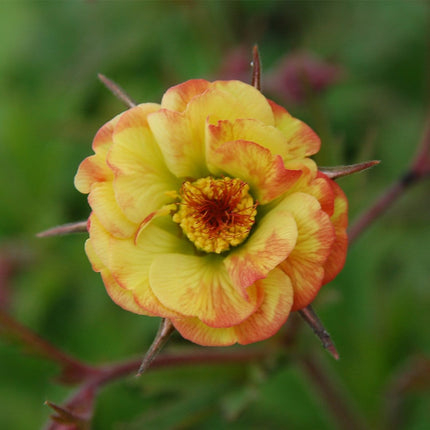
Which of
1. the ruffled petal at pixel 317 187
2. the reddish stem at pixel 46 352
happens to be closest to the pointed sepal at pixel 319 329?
the ruffled petal at pixel 317 187

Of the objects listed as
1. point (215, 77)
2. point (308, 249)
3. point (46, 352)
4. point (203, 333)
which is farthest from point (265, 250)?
point (215, 77)

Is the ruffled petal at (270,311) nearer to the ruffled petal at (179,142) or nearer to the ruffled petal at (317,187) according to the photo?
the ruffled petal at (317,187)

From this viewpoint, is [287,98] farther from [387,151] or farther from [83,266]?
[83,266]

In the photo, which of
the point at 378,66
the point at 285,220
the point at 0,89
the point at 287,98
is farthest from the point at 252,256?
the point at 0,89

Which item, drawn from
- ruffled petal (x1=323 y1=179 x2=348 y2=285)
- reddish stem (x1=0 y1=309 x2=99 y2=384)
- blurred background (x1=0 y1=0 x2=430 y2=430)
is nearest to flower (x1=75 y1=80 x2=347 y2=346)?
ruffled petal (x1=323 y1=179 x2=348 y2=285)

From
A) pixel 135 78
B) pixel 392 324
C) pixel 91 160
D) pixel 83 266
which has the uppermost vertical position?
pixel 91 160

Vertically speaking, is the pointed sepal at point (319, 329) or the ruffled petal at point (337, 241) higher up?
the ruffled petal at point (337, 241)
